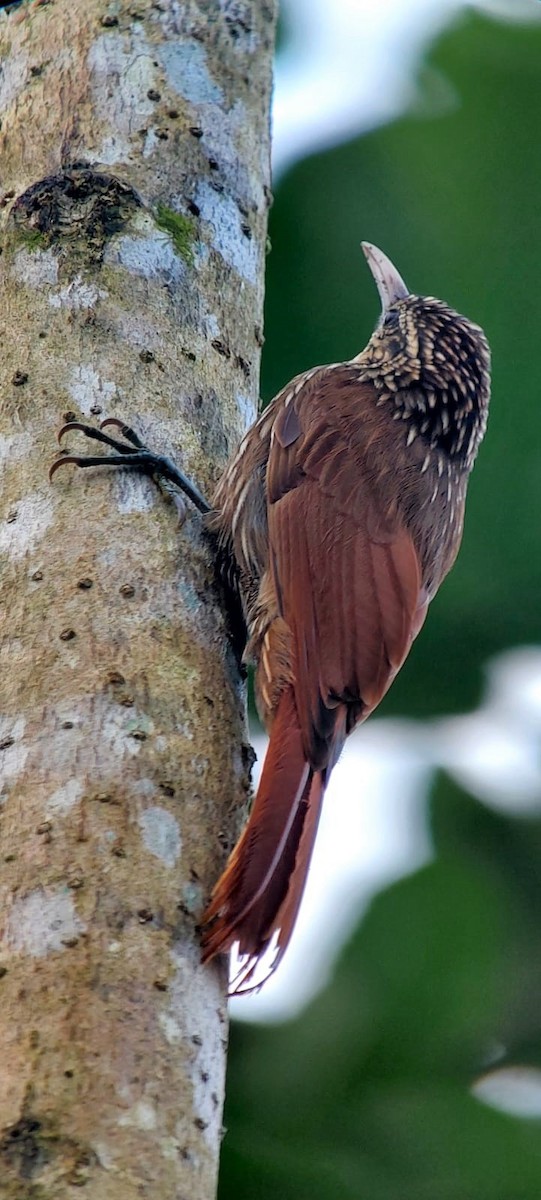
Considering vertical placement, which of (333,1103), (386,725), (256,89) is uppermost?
(256,89)

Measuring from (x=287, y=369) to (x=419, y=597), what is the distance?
1.23 metres

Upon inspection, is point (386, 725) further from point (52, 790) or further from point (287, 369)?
point (52, 790)

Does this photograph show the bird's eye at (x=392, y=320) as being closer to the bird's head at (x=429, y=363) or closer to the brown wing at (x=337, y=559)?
the bird's head at (x=429, y=363)

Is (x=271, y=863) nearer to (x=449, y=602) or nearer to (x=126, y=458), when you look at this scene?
(x=126, y=458)

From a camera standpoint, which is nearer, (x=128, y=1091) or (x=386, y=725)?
(x=128, y=1091)

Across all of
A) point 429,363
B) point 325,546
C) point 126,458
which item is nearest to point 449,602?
point 429,363

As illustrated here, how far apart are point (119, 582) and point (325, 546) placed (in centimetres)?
62

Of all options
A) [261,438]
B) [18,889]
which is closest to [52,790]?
[18,889]

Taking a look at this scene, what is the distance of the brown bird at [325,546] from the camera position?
6.10 ft

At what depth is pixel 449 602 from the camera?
12.3 ft

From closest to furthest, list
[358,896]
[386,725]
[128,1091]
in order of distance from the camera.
Result: [128,1091]
[358,896]
[386,725]

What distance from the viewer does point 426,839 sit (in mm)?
3467

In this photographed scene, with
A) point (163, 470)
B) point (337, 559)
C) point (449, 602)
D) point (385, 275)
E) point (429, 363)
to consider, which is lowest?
point (449, 602)

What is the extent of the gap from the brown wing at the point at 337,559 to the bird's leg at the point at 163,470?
115 mm
